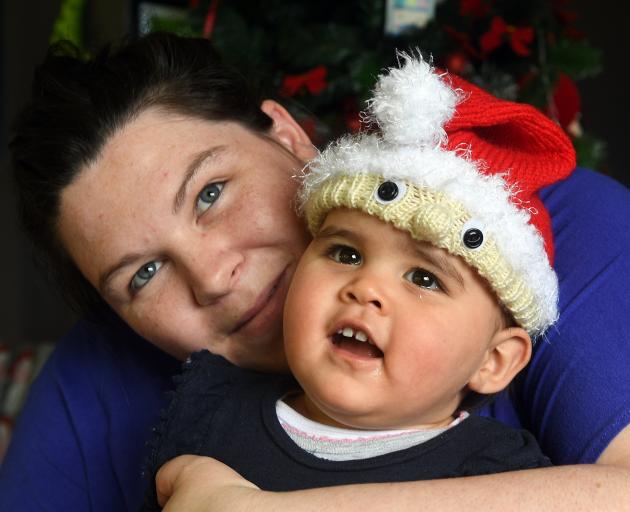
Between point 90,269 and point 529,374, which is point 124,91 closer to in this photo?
point 90,269

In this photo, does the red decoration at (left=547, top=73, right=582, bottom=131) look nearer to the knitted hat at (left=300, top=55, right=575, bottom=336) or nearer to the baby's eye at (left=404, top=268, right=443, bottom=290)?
the knitted hat at (left=300, top=55, right=575, bottom=336)

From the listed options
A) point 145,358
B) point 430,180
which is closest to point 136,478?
point 145,358

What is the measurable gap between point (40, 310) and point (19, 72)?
52.6 inches

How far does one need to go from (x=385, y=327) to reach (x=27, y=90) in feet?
9.73

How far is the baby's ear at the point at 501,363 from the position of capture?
1039 mm

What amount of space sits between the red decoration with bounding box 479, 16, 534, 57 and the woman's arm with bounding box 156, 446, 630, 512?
1470mm

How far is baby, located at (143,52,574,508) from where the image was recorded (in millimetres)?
945

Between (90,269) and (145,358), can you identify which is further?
(145,358)

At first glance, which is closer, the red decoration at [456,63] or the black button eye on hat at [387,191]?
the black button eye on hat at [387,191]

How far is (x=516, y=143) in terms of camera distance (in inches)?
42.3

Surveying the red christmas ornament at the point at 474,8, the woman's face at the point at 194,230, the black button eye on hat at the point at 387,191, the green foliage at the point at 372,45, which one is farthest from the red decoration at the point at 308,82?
the black button eye on hat at the point at 387,191

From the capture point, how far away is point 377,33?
7.05 ft

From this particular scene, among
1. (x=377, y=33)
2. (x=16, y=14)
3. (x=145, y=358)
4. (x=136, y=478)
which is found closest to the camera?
(x=136, y=478)

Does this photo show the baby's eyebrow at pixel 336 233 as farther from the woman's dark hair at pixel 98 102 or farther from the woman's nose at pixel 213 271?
the woman's dark hair at pixel 98 102
